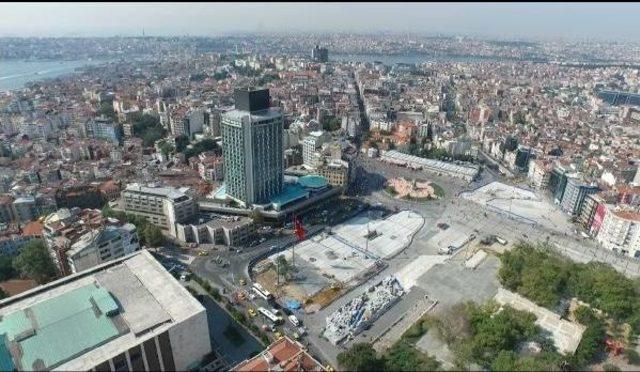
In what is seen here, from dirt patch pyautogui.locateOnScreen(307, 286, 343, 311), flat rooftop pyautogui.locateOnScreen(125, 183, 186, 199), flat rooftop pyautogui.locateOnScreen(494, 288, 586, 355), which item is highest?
flat rooftop pyautogui.locateOnScreen(125, 183, 186, 199)

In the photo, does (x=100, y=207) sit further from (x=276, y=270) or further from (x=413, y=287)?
(x=413, y=287)

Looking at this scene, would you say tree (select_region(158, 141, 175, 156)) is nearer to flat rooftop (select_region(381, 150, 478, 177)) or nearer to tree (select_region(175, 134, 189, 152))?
tree (select_region(175, 134, 189, 152))

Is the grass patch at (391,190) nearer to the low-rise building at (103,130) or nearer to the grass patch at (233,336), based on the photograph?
the grass patch at (233,336)

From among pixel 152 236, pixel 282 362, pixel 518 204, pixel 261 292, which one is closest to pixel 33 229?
pixel 152 236

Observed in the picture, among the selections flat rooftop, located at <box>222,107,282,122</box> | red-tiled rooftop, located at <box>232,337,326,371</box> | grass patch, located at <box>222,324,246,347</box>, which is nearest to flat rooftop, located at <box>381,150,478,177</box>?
flat rooftop, located at <box>222,107,282,122</box>

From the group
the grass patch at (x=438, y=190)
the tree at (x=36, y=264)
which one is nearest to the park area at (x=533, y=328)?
the grass patch at (x=438, y=190)

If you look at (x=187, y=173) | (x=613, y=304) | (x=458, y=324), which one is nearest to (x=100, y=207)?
(x=187, y=173)
